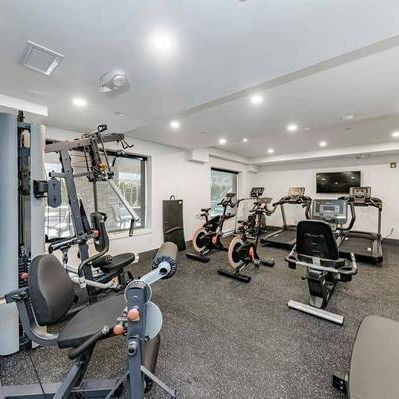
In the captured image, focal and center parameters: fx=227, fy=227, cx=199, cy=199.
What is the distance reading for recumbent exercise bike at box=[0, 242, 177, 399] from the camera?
1137 millimetres

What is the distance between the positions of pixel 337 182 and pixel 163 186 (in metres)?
5.02

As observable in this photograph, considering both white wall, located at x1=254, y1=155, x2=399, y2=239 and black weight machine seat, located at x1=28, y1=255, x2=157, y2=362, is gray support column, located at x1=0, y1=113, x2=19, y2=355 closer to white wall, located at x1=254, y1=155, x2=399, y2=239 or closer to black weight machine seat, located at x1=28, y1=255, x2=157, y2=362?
black weight machine seat, located at x1=28, y1=255, x2=157, y2=362

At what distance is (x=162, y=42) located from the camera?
153 centimetres

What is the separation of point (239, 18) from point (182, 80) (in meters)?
0.81

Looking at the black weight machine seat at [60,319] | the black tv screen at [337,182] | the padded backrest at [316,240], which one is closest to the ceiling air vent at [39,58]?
the black weight machine seat at [60,319]

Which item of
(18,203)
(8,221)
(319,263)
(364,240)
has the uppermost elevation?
(18,203)

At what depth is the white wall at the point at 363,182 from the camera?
5.95m

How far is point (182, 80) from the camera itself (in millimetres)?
2041

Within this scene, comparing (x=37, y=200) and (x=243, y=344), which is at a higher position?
(x=37, y=200)

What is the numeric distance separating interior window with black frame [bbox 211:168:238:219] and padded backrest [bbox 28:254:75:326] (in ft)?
18.3

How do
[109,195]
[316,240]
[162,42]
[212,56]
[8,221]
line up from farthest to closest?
[109,195]
[316,240]
[8,221]
[212,56]
[162,42]

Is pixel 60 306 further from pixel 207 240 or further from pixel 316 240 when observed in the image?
pixel 207 240

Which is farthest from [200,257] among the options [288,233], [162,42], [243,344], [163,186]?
[162,42]

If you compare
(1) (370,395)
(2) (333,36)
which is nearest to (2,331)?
(1) (370,395)
